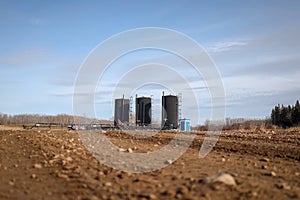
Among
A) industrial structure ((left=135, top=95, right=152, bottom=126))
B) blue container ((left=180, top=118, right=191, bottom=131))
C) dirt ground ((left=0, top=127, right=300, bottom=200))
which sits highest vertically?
industrial structure ((left=135, top=95, right=152, bottom=126))

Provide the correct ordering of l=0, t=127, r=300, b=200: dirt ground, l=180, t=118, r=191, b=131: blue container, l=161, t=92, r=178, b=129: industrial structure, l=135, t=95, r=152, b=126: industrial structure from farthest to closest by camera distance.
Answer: l=161, t=92, r=178, b=129: industrial structure, l=135, t=95, r=152, b=126: industrial structure, l=180, t=118, r=191, b=131: blue container, l=0, t=127, r=300, b=200: dirt ground

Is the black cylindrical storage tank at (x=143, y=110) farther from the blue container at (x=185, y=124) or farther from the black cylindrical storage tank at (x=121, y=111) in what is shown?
the blue container at (x=185, y=124)

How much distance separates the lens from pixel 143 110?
1216 inches

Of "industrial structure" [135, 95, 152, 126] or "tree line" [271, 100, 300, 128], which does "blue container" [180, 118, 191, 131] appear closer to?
"industrial structure" [135, 95, 152, 126]

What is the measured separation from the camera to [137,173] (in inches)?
251

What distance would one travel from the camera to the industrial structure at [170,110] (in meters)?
30.4

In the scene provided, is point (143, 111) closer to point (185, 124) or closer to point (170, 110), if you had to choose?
point (170, 110)

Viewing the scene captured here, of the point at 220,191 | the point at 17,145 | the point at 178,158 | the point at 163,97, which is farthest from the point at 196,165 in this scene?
the point at 163,97

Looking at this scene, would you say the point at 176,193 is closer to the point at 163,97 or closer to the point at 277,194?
the point at 277,194

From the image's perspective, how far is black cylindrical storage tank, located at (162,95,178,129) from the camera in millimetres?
30453

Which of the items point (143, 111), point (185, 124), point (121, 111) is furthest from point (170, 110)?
point (121, 111)

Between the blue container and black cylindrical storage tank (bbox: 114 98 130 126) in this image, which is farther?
black cylindrical storage tank (bbox: 114 98 130 126)

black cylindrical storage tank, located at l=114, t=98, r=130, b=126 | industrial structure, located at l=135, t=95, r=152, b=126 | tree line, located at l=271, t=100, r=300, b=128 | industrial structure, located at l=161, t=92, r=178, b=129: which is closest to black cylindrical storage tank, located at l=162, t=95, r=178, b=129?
industrial structure, located at l=161, t=92, r=178, b=129

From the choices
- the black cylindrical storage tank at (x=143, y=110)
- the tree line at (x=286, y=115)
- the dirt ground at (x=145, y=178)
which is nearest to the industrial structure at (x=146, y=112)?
the black cylindrical storage tank at (x=143, y=110)
